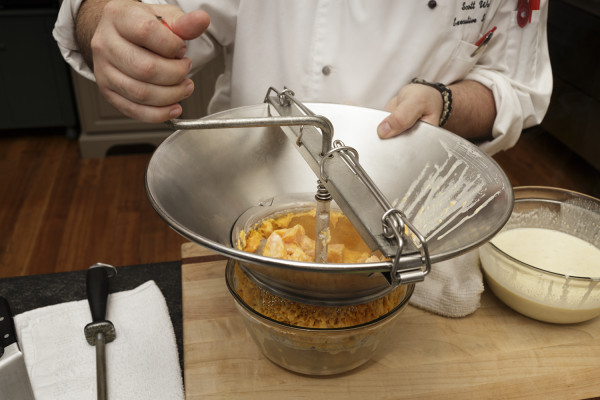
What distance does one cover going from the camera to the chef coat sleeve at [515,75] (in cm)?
82

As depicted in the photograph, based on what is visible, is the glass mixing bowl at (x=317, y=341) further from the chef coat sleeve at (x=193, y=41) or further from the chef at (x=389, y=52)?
the chef coat sleeve at (x=193, y=41)

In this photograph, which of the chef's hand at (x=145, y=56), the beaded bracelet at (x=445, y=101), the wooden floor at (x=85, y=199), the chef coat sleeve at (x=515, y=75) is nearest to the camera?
the chef's hand at (x=145, y=56)

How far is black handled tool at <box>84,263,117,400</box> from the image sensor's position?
616 millimetres

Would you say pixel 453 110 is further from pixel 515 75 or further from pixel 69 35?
pixel 69 35

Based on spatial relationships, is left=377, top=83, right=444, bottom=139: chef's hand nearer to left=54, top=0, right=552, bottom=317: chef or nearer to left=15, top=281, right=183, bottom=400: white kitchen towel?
left=54, top=0, right=552, bottom=317: chef

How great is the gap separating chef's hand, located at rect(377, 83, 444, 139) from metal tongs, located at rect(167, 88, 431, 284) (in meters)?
0.08

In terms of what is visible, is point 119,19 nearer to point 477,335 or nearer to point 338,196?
point 338,196

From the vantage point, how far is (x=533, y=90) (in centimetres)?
86

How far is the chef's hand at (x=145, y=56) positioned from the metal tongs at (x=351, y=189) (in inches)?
1.5

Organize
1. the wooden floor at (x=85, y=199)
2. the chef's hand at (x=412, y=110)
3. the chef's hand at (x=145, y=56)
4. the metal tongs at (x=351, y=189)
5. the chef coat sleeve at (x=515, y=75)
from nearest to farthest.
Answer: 1. the metal tongs at (x=351, y=189)
2. the chef's hand at (x=145, y=56)
3. the chef's hand at (x=412, y=110)
4. the chef coat sleeve at (x=515, y=75)
5. the wooden floor at (x=85, y=199)

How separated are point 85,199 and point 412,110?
162 centimetres

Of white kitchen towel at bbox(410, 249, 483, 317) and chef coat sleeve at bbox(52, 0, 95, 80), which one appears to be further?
chef coat sleeve at bbox(52, 0, 95, 80)

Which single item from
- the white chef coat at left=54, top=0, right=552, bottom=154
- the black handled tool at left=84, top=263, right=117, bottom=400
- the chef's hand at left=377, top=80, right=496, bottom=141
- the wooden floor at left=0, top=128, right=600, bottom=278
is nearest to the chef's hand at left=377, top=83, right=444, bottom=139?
the chef's hand at left=377, top=80, right=496, bottom=141

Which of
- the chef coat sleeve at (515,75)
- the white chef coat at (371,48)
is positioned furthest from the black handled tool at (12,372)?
A: the chef coat sleeve at (515,75)
